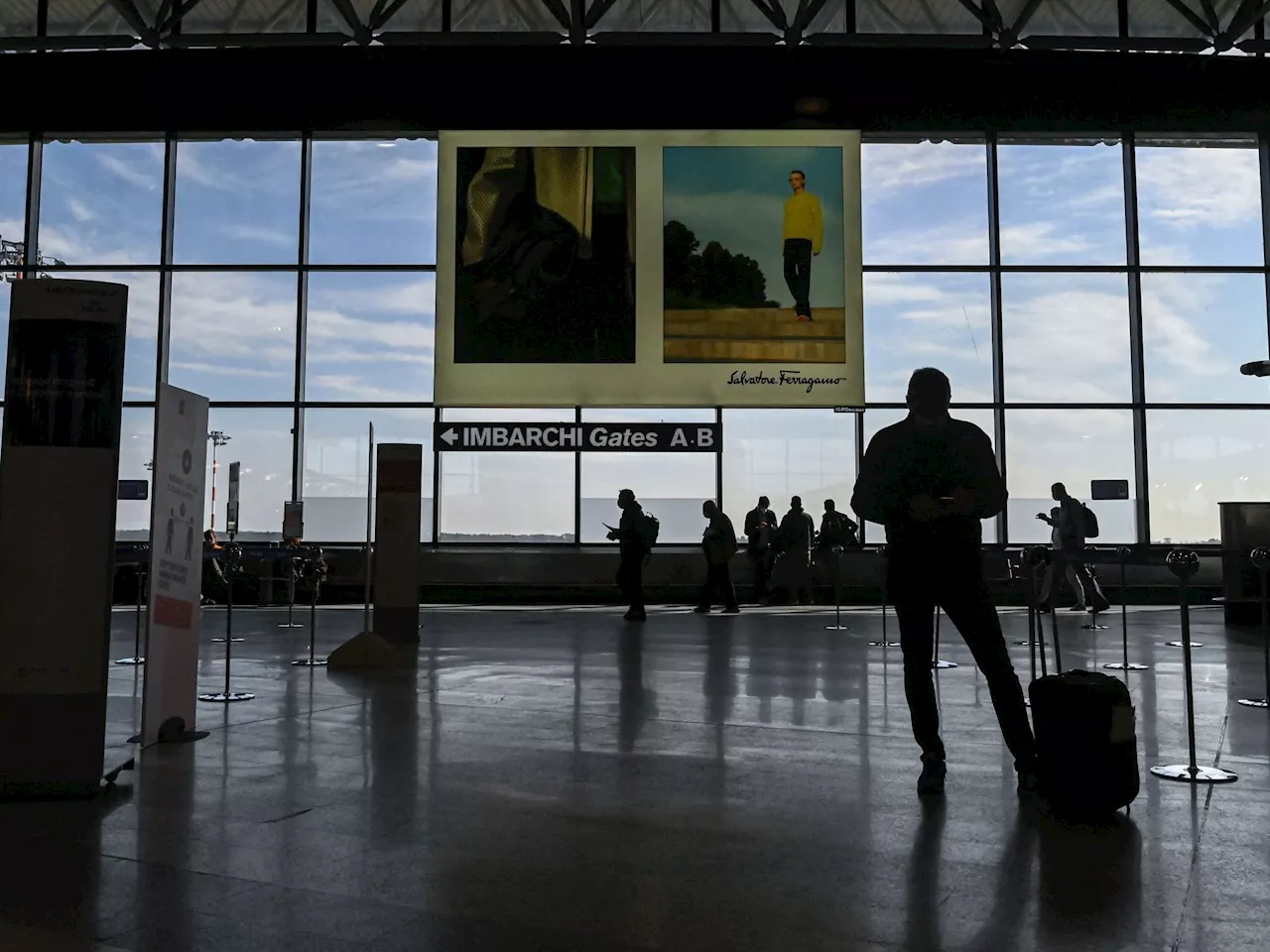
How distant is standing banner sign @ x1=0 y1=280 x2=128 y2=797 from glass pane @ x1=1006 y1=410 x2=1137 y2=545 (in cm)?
1548

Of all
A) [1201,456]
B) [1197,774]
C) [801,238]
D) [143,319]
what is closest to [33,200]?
[143,319]

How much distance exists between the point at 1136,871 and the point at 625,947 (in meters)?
1.52

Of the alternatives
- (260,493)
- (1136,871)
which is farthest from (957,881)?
(260,493)

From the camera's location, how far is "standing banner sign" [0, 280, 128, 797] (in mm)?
3574

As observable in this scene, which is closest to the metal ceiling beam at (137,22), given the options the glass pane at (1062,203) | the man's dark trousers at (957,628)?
the glass pane at (1062,203)

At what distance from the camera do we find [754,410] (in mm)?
16734

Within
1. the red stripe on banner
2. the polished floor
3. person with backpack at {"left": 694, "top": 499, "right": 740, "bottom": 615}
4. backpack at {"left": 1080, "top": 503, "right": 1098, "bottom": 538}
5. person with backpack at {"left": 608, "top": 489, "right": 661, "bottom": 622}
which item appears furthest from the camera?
person with backpack at {"left": 694, "top": 499, "right": 740, "bottom": 615}

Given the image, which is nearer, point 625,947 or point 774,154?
point 625,947

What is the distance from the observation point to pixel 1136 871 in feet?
9.02

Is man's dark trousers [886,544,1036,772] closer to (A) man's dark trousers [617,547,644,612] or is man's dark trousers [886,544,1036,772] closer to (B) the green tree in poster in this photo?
(A) man's dark trousers [617,547,644,612]

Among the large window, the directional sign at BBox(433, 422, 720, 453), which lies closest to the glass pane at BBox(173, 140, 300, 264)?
the large window

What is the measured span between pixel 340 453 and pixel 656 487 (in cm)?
541

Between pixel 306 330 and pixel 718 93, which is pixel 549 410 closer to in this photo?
pixel 306 330

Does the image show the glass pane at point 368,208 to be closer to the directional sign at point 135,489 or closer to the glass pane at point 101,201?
the glass pane at point 101,201
